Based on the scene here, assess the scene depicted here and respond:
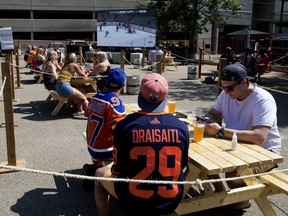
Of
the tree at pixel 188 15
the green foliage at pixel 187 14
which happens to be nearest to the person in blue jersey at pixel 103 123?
the tree at pixel 188 15

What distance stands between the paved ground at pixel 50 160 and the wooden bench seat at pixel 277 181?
0.70 metres

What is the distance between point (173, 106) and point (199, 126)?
1.08m

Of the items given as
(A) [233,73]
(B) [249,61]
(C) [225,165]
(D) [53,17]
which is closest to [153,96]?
(C) [225,165]

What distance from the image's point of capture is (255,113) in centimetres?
335

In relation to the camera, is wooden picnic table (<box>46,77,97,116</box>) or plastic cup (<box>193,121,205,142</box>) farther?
wooden picnic table (<box>46,77,97,116</box>)

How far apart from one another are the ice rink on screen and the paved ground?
56.7ft

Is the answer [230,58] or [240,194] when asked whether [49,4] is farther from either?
[240,194]

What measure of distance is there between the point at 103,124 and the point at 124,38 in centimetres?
2585

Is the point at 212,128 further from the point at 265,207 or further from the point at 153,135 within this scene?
the point at 153,135

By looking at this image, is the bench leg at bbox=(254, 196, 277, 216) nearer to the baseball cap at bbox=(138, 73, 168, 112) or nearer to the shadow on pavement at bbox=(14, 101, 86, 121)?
the baseball cap at bbox=(138, 73, 168, 112)

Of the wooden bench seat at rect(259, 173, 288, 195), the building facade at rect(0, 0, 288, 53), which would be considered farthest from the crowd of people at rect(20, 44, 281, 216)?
the building facade at rect(0, 0, 288, 53)

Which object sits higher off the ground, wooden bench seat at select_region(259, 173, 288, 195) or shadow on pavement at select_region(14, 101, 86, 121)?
wooden bench seat at select_region(259, 173, 288, 195)

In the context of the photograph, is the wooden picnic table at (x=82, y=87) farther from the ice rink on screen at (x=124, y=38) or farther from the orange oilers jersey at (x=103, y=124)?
the ice rink on screen at (x=124, y=38)

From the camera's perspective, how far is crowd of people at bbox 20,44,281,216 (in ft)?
7.93
